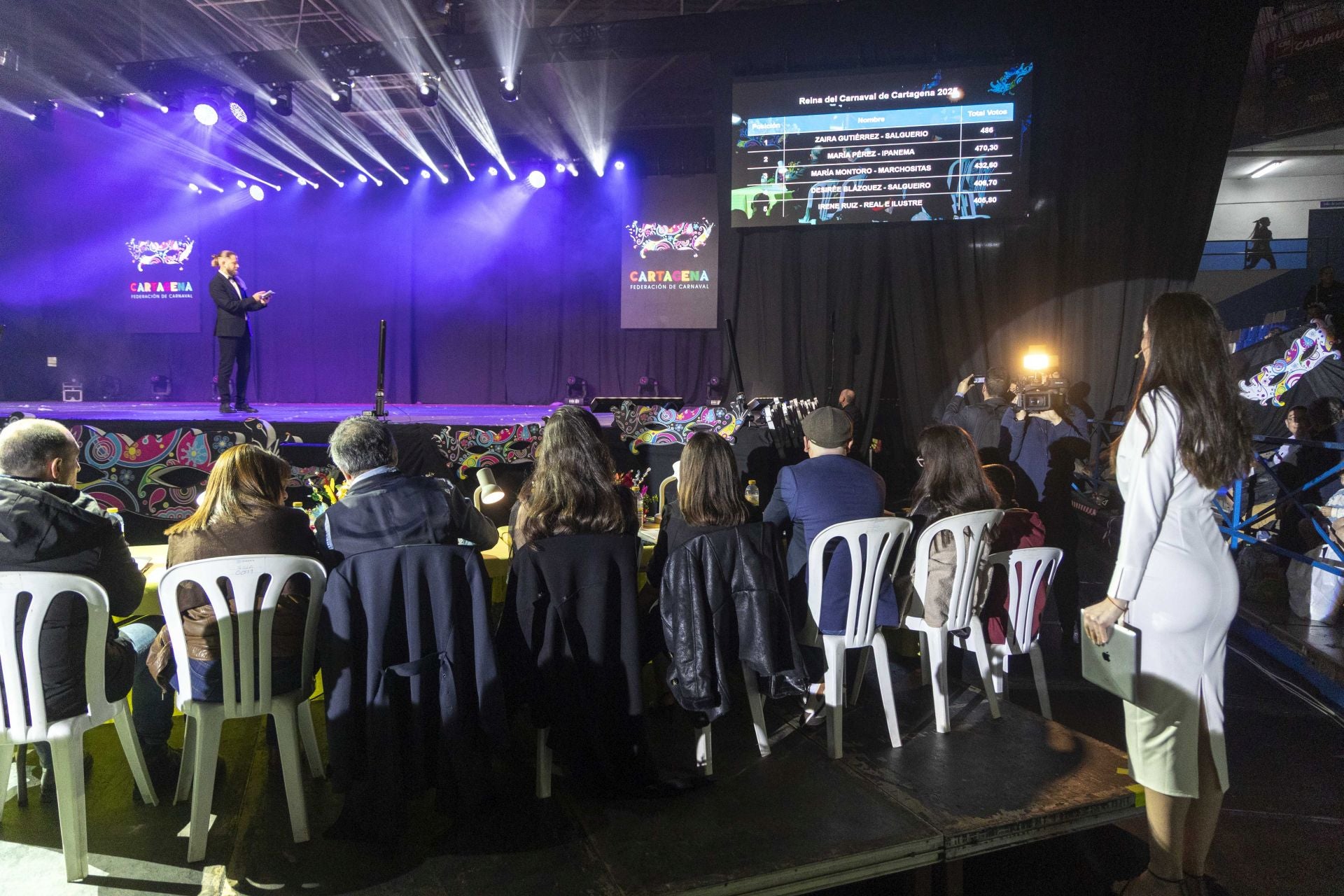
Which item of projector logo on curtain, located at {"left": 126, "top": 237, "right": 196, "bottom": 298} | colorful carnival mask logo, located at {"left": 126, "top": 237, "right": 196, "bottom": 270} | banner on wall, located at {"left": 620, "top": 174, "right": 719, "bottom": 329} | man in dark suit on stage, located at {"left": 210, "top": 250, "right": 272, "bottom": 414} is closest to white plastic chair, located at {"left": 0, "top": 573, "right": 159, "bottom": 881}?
man in dark suit on stage, located at {"left": 210, "top": 250, "right": 272, "bottom": 414}

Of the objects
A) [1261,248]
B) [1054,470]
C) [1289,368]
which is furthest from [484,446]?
[1261,248]

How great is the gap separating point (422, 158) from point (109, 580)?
31.5 ft

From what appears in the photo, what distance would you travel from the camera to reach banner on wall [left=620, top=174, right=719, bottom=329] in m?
9.74

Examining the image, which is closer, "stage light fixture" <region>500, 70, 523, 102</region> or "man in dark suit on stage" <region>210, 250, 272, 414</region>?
"man in dark suit on stage" <region>210, 250, 272, 414</region>

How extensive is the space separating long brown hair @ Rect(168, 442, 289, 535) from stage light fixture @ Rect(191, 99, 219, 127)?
24.1 feet

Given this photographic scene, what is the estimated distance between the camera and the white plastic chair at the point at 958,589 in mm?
2689

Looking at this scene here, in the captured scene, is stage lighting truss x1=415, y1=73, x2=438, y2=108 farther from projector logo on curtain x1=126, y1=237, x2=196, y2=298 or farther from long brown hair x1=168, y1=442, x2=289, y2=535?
long brown hair x1=168, y1=442, x2=289, y2=535

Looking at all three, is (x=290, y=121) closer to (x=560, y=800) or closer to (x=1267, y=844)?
(x=560, y=800)

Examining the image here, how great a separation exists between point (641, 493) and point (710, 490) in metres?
1.86

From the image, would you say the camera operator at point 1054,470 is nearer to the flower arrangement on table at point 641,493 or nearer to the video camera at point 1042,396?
the video camera at point 1042,396

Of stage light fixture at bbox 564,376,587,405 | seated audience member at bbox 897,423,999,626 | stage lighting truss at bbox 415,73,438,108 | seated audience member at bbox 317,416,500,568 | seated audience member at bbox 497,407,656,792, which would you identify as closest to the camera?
seated audience member at bbox 317,416,500,568

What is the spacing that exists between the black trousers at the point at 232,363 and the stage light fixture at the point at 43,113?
16.9ft

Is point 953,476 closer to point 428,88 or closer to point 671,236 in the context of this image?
point 428,88

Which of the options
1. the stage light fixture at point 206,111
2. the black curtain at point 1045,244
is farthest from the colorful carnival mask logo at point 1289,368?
the stage light fixture at point 206,111
